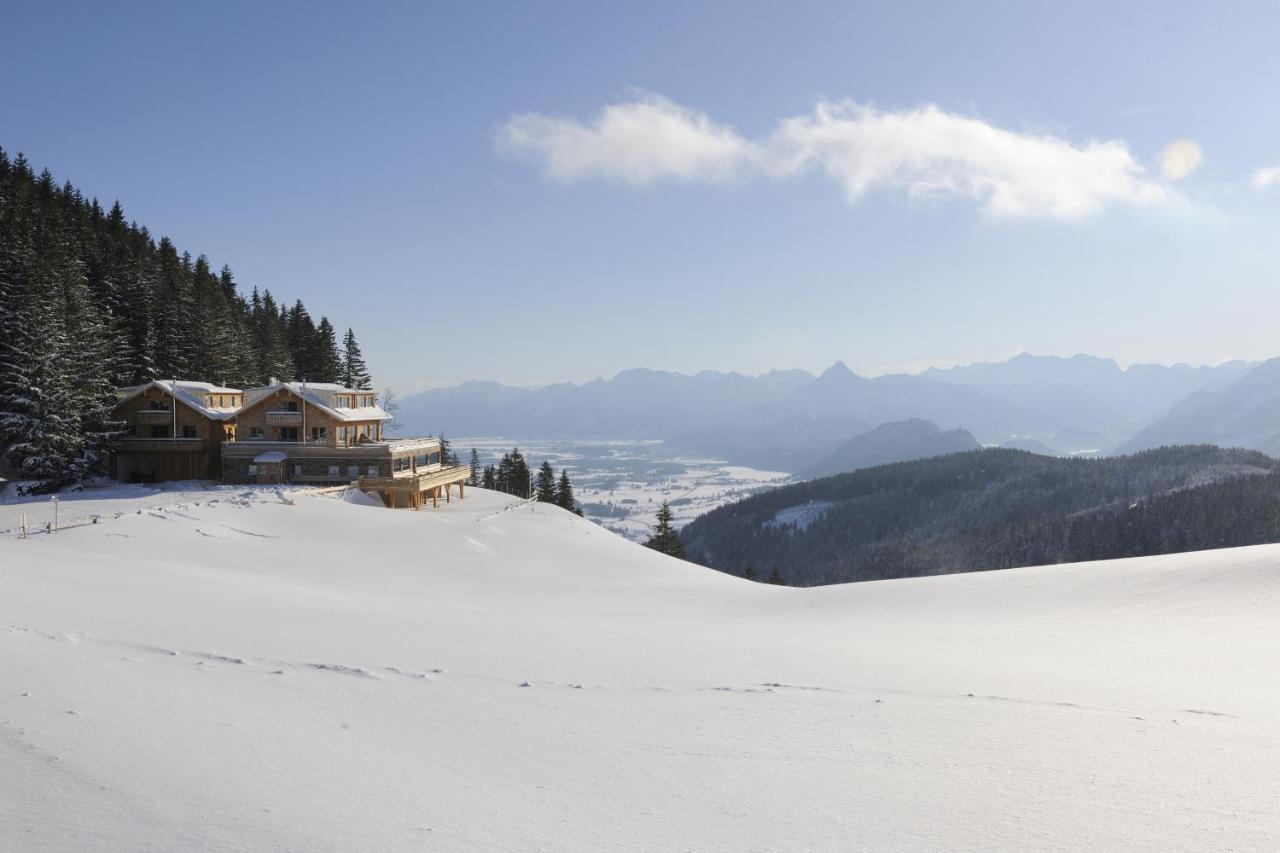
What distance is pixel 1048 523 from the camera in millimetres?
155375

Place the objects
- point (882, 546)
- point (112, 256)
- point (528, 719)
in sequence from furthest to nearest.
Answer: point (882, 546), point (112, 256), point (528, 719)

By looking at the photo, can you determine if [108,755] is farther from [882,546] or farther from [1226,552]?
[882,546]

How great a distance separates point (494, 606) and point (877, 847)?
49.1ft

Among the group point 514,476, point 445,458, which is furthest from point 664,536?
point 445,458

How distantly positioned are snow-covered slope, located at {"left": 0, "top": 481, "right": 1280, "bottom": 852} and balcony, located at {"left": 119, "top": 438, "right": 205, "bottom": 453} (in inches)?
1344

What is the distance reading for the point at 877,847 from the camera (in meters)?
4.66

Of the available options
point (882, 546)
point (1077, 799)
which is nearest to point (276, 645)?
point (1077, 799)

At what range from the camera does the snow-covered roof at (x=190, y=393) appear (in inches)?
1815

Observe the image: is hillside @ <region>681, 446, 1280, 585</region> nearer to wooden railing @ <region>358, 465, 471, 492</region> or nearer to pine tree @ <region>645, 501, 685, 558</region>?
pine tree @ <region>645, 501, 685, 558</region>

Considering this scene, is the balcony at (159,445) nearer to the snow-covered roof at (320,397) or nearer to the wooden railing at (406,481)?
the snow-covered roof at (320,397)

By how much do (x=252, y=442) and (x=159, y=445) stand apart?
6.46 m

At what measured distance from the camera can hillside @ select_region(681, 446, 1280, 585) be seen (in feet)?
446

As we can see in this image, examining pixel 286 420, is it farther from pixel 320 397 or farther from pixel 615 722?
pixel 615 722

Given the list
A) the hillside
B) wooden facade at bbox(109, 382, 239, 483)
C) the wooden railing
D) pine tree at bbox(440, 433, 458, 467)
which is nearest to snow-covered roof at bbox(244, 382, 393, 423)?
wooden facade at bbox(109, 382, 239, 483)
